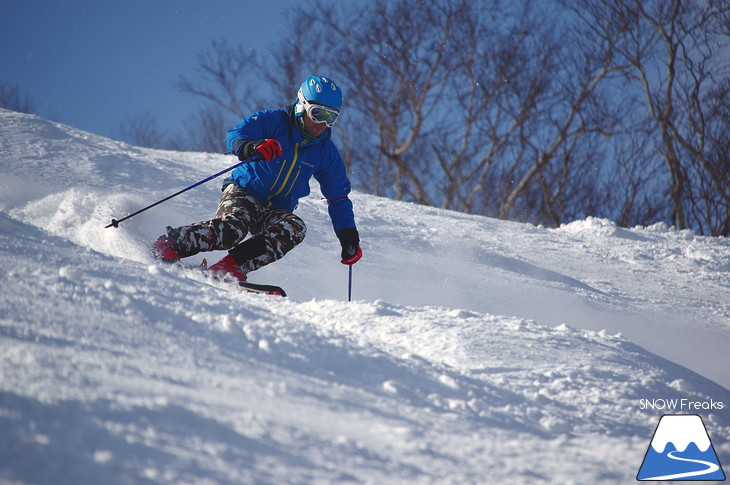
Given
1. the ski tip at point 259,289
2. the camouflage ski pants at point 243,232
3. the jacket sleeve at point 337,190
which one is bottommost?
the ski tip at point 259,289

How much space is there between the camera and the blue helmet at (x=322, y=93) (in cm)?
319

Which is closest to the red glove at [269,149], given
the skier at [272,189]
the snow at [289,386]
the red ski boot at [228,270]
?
the skier at [272,189]

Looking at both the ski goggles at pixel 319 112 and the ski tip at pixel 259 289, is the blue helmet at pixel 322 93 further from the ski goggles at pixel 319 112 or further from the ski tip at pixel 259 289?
the ski tip at pixel 259 289

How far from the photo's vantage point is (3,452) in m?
1.07

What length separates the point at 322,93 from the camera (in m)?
3.20

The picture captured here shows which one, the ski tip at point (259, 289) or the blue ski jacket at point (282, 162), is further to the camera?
the blue ski jacket at point (282, 162)

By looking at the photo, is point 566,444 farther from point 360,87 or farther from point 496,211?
point 360,87

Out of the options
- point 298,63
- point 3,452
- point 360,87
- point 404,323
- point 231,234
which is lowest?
point 3,452

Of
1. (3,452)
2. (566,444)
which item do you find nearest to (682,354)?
(566,444)

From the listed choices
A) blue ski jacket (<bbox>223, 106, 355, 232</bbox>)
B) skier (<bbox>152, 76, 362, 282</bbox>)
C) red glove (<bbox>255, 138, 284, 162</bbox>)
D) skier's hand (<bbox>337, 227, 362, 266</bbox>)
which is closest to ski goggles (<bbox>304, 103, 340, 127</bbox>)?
skier (<bbox>152, 76, 362, 282</bbox>)

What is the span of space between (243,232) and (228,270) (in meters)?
0.25

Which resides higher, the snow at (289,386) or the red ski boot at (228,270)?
the red ski boot at (228,270)

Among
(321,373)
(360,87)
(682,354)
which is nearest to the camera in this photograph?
(321,373)

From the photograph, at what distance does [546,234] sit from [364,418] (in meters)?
5.11
